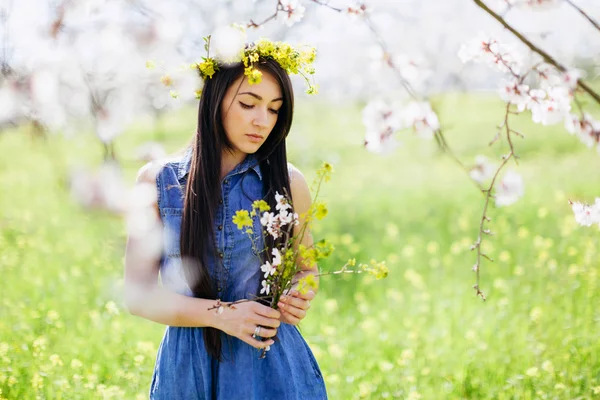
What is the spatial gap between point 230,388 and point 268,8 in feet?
21.1

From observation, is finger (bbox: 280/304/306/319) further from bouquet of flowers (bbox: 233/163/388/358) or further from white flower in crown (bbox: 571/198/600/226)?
white flower in crown (bbox: 571/198/600/226)

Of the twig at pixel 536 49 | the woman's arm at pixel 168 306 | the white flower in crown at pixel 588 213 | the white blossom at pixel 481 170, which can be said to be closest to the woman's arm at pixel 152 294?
the woman's arm at pixel 168 306

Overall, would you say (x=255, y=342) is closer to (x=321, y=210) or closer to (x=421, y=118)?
(x=321, y=210)

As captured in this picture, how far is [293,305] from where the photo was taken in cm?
151

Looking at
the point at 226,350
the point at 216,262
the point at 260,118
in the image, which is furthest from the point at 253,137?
the point at 226,350

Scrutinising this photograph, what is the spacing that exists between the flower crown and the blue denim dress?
0.30 meters

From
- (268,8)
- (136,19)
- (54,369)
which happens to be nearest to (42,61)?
(136,19)

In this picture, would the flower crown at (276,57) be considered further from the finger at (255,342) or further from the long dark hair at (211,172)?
the finger at (255,342)

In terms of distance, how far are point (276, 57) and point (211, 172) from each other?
356mm

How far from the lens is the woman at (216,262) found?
5.27ft

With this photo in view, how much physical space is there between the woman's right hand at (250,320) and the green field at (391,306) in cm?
38

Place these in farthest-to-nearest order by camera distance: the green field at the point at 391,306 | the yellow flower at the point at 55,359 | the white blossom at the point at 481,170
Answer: the green field at the point at 391,306, the yellow flower at the point at 55,359, the white blossom at the point at 481,170

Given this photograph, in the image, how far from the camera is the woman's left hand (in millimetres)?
1500

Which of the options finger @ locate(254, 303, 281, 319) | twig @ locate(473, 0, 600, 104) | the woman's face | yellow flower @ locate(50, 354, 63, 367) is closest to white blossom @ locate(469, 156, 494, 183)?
twig @ locate(473, 0, 600, 104)
